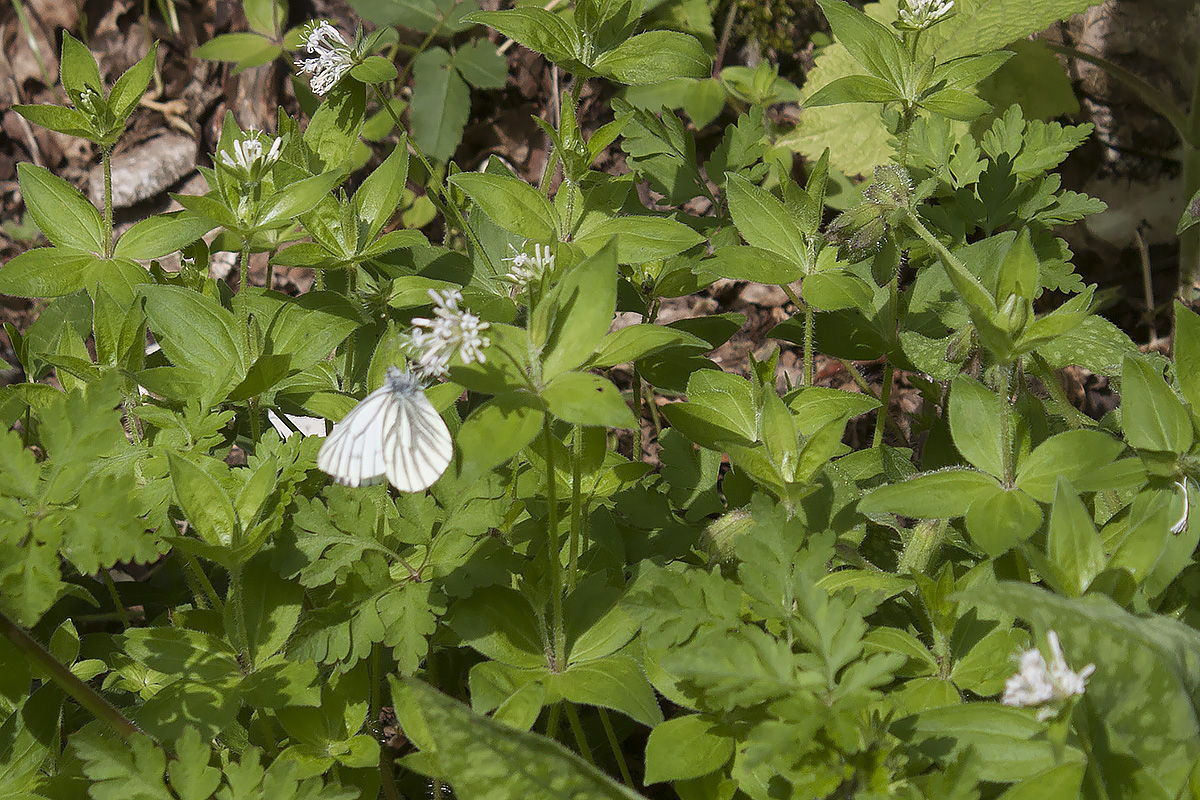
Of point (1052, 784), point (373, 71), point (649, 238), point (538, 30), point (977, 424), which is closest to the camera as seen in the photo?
point (1052, 784)

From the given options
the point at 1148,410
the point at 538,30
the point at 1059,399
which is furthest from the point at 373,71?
the point at 1148,410

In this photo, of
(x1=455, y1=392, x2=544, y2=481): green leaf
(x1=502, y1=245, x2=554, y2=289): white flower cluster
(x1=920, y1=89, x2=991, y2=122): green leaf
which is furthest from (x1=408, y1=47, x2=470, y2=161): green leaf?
(x1=455, y1=392, x2=544, y2=481): green leaf

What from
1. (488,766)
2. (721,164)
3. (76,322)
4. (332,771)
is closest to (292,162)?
(76,322)

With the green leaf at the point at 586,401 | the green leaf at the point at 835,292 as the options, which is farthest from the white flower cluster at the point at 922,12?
the green leaf at the point at 586,401

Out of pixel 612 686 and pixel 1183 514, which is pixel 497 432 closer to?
pixel 612 686

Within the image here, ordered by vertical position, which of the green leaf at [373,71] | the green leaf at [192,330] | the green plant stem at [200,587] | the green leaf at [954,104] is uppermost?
the green leaf at [954,104]

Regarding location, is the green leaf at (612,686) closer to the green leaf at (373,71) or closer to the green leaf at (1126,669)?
the green leaf at (1126,669)
